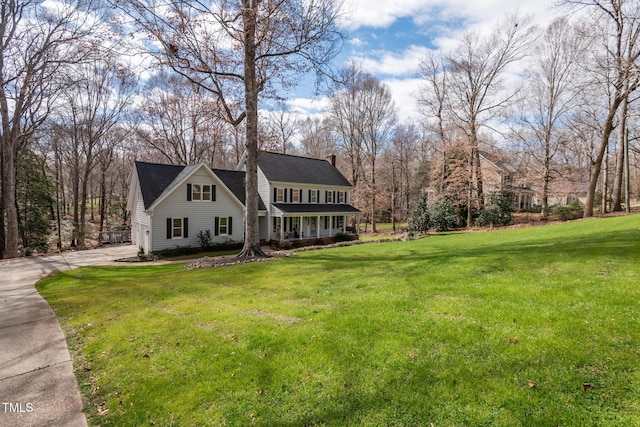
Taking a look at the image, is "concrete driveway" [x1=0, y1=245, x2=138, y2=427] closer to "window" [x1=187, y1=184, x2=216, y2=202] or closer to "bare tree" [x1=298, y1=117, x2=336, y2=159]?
"window" [x1=187, y1=184, x2=216, y2=202]

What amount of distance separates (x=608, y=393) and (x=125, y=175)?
4893cm

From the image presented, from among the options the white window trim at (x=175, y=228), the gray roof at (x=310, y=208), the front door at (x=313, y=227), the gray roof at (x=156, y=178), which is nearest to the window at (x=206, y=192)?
the gray roof at (x=156, y=178)

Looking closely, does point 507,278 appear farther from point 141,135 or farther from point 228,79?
point 141,135

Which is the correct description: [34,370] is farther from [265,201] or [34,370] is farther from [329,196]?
[329,196]

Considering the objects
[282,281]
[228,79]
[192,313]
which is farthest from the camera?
[228,79]

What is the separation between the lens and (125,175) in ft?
135

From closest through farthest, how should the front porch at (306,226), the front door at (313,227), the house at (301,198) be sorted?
the front porch at (306,226)
the house at (301,198)
the front door at (313,227)

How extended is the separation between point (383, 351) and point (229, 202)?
2049 centimetres

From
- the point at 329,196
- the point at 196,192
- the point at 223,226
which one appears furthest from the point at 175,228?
the point at 329,196

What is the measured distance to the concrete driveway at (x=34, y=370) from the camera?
3.60m

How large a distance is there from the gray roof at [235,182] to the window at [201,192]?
3.03 m

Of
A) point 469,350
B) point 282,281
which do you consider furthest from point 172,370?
point 282,281

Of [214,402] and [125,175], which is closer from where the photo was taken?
[214,402]

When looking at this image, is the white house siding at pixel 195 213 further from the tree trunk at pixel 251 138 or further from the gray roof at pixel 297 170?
the tree trunk at pixel 251 138
